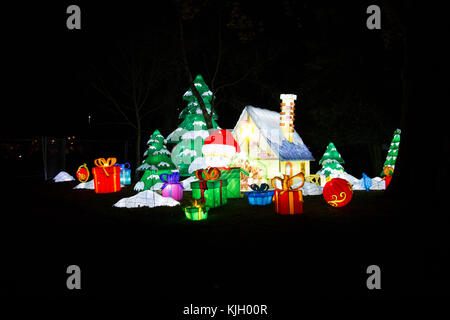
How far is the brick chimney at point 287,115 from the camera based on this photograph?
1642 cm

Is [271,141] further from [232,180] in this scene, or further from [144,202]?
[144,202]

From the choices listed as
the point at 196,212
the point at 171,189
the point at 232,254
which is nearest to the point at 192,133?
the point at 171,189

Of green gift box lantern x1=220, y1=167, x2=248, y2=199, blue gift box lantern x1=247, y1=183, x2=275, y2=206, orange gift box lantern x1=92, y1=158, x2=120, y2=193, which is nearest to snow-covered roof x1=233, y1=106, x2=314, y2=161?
green gift box lantern x1=220, y1=167, x2=248, y2=199

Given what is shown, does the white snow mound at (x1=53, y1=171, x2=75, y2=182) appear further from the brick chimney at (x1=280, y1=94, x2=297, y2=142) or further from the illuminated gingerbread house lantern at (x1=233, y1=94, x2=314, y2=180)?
the brick chimney at (x1=280, y1=94, x2=297, y2=142)

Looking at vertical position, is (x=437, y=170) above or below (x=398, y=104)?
below

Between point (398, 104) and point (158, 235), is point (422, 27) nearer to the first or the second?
point (158, 235)

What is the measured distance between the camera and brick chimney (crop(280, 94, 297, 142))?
16422mm

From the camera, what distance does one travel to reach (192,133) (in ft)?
73.6

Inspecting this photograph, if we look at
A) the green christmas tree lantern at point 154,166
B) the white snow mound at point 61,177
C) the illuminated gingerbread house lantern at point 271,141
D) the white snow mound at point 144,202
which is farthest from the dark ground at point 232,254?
the white snow mound at point 61,177
